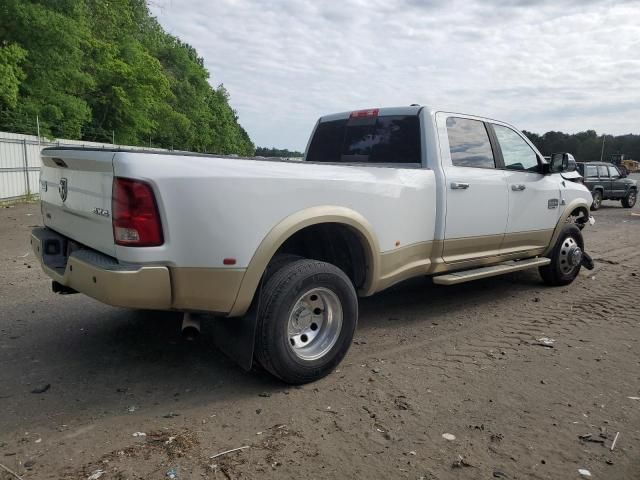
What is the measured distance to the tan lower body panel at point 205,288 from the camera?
2936 mm

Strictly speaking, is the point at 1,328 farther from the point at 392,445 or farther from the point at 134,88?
the point at 134,88

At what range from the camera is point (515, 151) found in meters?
5.58

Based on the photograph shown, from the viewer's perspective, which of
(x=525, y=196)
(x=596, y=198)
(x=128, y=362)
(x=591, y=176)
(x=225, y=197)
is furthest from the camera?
(x=596, y=198)

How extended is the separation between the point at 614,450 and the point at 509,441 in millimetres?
554

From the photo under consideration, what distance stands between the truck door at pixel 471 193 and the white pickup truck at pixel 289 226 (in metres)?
0.02

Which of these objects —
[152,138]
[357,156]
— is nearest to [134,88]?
[152,138]

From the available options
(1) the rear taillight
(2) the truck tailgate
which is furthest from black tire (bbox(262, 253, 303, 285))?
(2) the truck tailgate

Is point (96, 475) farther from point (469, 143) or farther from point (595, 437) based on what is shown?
point (469, 143)

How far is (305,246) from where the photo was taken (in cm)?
406

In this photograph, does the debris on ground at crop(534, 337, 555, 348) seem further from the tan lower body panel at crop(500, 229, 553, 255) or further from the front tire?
the front tire

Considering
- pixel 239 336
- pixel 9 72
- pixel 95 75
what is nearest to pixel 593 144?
pixel 95 75

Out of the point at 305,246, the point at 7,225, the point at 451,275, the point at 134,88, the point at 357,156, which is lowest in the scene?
the point at 7,225

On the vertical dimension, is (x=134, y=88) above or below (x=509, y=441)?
above

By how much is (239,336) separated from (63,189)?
1.65 m
